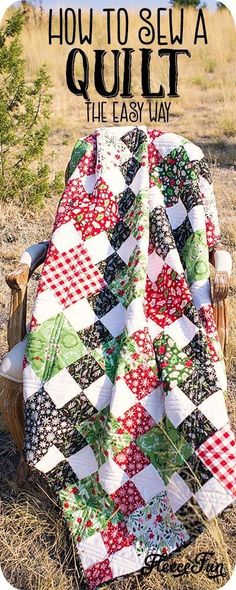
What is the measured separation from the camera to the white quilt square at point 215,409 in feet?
6.80

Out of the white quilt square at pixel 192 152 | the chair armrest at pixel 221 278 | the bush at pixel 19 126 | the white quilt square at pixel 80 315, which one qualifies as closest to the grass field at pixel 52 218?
the bush at pixel 19 126

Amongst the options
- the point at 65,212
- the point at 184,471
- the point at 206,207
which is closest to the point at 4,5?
the point at 65,212

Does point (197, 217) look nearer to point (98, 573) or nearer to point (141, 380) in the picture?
→ point (141, 380)

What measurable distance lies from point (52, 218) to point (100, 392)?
9.06 ft

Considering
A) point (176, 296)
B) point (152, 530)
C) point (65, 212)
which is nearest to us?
point (152, 530)

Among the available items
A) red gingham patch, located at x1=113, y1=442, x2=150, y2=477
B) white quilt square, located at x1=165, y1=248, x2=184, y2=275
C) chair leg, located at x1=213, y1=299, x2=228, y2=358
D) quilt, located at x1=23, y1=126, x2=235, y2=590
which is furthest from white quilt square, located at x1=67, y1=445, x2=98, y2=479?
white quilt square, located at x1=165, y1=248, x2=184, y2=275

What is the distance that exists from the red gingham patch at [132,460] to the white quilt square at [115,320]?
1.36 feet

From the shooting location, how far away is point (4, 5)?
11.2 feet

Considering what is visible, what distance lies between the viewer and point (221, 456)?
203 cm

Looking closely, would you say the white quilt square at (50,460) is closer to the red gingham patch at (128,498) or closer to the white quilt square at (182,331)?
the red gingham patch at (128,498)

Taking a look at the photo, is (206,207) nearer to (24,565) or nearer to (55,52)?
(24,565)

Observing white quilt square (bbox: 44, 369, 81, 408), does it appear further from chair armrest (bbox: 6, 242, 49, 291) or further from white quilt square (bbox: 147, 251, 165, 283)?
white quilt square (bbox: 147, 251, 165, 283)

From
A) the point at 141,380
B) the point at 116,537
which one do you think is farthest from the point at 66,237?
the point at 116,537

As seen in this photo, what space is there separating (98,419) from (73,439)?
11 centimetres
